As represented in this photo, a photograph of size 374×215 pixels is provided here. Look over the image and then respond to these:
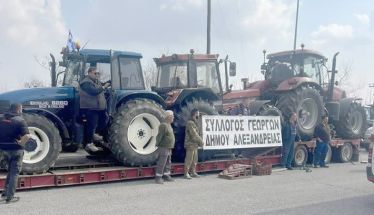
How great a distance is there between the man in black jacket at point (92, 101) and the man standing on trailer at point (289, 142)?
5.58 m

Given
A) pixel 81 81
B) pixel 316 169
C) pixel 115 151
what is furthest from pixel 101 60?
pixel 316 169

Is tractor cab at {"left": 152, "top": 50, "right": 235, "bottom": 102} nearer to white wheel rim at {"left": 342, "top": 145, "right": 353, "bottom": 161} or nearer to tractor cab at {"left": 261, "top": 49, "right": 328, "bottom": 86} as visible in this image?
tractor cab at {"left": 261, "top": 49, "right": 328, "bottom": 86}

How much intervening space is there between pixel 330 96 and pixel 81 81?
887 centimetres

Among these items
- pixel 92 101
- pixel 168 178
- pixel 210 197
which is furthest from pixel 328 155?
pixel 92 101

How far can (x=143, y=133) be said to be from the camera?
10.3m

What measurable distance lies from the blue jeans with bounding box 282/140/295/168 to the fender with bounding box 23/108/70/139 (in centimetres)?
634

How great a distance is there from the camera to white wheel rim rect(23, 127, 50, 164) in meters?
8.74

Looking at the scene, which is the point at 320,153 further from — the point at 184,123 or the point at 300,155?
the point at 184,123

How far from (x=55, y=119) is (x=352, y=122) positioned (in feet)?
34.7

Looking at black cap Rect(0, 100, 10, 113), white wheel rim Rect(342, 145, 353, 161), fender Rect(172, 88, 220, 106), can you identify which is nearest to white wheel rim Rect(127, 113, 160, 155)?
fender Rect(172, 88, 220, 106)

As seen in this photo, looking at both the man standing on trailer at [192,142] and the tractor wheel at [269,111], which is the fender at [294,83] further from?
the man standing on trailer at [192,142]

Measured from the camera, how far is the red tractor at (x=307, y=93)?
13.6m

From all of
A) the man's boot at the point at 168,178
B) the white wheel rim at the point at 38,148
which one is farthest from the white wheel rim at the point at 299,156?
the white wheel rim at the point at 38,148

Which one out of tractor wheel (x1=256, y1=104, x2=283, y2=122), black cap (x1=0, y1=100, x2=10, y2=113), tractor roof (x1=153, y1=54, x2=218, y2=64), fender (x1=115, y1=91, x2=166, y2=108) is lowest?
tractor wheel (x1=256, y1=104, x2=283, y2=122)
